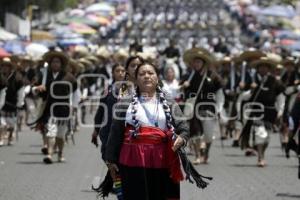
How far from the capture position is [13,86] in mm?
22375

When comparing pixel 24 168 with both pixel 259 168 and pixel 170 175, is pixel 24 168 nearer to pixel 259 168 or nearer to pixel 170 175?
pixel 259 168

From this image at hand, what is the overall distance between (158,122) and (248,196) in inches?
195

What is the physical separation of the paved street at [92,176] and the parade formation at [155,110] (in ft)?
0.95

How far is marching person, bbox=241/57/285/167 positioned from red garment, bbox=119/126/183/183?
9.02 m

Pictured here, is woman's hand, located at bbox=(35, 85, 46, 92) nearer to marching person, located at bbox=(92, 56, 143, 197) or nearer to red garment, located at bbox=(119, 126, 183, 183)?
marching person, located at bbox=(92, 56, 143, 197)

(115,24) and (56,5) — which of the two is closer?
(56,5)

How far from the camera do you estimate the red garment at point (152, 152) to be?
375 inches

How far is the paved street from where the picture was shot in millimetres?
14461

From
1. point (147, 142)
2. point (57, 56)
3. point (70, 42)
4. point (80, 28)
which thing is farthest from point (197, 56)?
point (80, 28)

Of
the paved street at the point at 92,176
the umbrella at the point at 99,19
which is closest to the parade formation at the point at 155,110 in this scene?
the paved street at the point at 92,176

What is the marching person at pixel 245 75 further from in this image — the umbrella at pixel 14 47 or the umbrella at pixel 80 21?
the umbrella at pixel 80 21

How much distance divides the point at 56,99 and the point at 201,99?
2.47 metres

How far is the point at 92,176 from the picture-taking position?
1653 cm

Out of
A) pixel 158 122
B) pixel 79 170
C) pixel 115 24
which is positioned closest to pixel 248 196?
pixel 79 170
